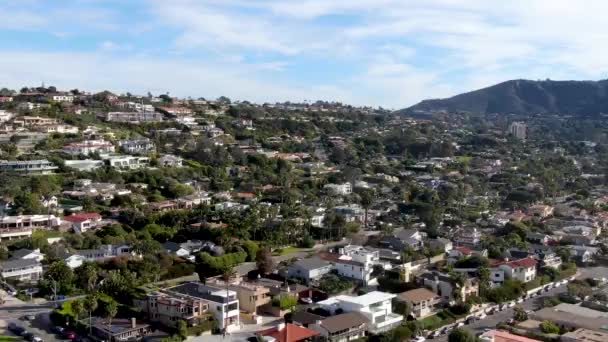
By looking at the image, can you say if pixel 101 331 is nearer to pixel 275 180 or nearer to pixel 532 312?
pixel 532 312

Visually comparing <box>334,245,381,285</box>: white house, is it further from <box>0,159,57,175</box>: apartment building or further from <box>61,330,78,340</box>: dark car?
<box>0,159,57,175</box>: apartment building

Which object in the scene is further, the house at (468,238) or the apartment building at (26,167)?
the apartment building at (26,167)

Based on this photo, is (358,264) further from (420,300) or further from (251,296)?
(251,296)

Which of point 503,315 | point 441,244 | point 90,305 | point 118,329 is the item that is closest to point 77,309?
point 90,305

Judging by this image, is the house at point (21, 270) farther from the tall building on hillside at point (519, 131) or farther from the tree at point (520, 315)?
the tall building on hillside at point (519, 131)

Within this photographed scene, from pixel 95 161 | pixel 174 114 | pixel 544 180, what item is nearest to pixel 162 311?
pixel 95 161

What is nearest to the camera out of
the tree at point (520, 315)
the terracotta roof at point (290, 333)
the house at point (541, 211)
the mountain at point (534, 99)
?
the terracotta roof at point (290, 333)

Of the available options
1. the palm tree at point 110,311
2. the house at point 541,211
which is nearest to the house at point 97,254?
the palm tree at point 110,311
